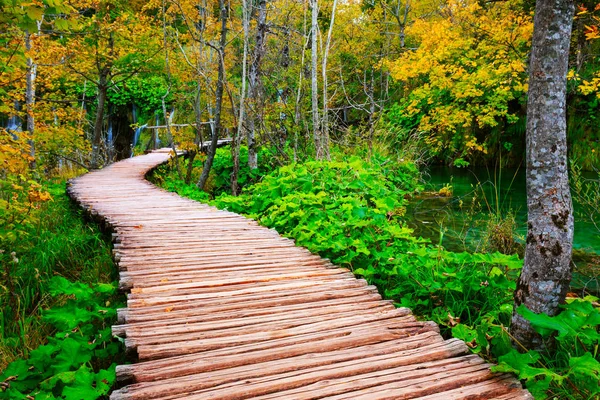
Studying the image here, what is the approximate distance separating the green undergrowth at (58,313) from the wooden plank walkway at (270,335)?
0.87 ft

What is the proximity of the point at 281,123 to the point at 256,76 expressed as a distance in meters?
1.42

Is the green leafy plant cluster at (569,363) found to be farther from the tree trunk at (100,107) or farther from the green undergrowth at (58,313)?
the tree trunk at (100,107)

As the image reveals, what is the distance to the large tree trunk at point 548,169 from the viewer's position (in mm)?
2100

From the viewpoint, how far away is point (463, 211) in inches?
350

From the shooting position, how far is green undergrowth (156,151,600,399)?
210 cm

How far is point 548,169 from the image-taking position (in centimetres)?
220

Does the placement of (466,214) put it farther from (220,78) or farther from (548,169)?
(548,169)

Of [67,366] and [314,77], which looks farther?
[314,77]

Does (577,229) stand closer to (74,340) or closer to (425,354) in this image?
(425,354)

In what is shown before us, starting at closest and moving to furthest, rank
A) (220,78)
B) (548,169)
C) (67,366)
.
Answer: (548,169), (67,366), (220,78)

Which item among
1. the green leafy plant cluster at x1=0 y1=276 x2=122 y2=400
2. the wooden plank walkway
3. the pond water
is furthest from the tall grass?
the pond water

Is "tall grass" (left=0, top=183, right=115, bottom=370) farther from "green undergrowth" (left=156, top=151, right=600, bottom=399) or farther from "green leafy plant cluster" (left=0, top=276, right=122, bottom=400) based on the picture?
"green undergrowth" (left=156, top=151, right=600, bottom=399)

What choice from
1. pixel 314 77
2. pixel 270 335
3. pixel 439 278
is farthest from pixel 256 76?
pixel 270 335

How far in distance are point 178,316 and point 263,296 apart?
614mm
